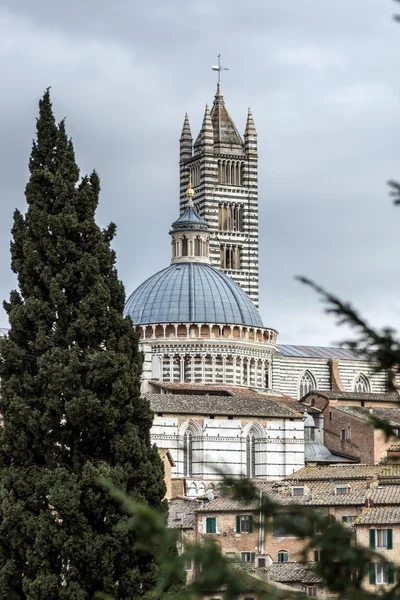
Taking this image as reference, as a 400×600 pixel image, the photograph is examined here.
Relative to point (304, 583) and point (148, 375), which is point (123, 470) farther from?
point (148, 375)

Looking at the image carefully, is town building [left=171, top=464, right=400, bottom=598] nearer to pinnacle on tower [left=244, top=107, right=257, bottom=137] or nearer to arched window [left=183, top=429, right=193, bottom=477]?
arched window [left=183, top=429, right=193, bottom=477]

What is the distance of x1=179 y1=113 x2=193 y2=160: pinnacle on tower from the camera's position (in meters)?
94.4

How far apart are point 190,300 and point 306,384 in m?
15.3

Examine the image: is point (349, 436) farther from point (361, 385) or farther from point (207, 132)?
point (207, 132)

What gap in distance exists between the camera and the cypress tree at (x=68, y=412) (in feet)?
66.7

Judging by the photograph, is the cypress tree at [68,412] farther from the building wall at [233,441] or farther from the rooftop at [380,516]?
the building wall at [233,441]

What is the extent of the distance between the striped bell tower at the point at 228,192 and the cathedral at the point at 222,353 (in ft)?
0.22

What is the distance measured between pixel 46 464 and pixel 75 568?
189cm

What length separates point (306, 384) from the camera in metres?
81.4

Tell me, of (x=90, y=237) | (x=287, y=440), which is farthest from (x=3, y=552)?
(x=287, y=440)

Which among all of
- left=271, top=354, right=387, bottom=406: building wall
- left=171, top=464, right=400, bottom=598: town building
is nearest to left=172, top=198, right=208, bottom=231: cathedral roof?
left=271, top=354, right=387, bottom=406: building wall

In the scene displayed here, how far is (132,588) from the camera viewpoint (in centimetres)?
2033

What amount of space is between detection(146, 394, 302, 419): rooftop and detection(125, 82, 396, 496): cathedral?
5 cm

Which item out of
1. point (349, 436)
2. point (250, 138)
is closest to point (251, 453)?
point (349, 436)
